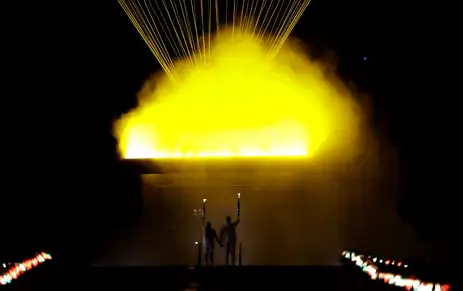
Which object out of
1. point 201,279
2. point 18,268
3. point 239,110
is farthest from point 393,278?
point 239,110

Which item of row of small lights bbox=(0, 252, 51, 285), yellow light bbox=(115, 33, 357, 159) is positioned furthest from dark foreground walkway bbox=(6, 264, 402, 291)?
yellow light bbox=(115, 33, 357, 159)

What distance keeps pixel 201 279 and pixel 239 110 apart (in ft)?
31.0

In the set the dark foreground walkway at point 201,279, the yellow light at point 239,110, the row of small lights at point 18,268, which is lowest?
the dark foreground walkway at point 201,279

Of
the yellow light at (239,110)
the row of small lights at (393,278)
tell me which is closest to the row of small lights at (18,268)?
the row of small lights at (393,278)

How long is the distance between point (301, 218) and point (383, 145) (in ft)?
12.3

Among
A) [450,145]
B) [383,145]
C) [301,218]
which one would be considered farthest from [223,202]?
[450,145]

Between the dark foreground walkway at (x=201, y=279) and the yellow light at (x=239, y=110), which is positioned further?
the yellow light at (x=239, y=110)

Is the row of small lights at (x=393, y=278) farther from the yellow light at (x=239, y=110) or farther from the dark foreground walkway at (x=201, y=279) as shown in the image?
the yellow light at (x=239, y=110)

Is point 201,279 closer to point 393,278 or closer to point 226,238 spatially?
point 226,238

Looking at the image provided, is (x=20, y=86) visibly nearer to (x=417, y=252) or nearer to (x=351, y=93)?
(x=351, y=93)

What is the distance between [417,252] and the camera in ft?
72.8

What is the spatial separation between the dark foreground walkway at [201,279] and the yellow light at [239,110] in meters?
6.92

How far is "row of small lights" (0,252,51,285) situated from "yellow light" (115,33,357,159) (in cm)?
824

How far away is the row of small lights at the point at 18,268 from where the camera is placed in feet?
38.9
